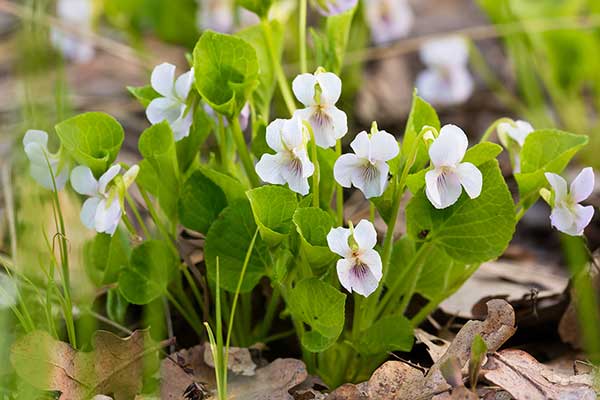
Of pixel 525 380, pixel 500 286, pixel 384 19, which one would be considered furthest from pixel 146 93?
pixel 384 19

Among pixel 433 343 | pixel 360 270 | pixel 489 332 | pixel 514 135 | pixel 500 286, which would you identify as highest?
pixel 514 135

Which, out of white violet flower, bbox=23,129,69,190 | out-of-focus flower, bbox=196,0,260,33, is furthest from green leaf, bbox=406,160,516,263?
out-of-focus flower, bbox=196,0,260,33

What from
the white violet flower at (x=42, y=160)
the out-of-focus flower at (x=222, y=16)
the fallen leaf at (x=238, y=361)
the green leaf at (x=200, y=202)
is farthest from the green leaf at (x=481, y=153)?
the out-of-focus flower at (x=222, y=16)

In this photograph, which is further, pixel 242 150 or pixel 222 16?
pixel 222 16

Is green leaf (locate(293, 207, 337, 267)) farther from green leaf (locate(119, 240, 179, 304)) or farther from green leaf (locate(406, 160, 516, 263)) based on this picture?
green leaf (locate(119, 240, 179, 304))

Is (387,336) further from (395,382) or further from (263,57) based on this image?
(263,57)

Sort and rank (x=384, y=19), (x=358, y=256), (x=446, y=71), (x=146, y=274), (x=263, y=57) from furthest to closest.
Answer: (x=384, y=19) → (x=446, y=71) → (x=263, y=57) → (x=146, y=274) → (x=358, y=256)
